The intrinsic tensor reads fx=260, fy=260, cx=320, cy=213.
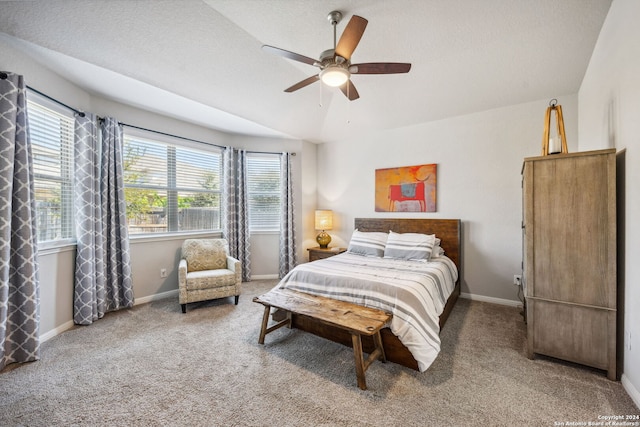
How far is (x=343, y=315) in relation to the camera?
209 centimetres

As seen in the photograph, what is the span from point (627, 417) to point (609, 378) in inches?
16.9

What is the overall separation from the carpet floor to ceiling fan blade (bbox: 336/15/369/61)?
2427 millimetres

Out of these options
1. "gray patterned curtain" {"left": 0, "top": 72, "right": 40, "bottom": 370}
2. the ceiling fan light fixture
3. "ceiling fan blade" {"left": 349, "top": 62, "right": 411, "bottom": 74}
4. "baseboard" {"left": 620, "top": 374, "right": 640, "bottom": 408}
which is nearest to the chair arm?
"gray patterned curtain" {"left": 0, "top": 72, "right": 40, "bottom": 370}

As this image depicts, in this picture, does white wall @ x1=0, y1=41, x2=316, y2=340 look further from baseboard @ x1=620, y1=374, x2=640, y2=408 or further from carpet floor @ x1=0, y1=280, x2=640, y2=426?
baseboard @ x1=620, y1=374, x2=640, y2=408

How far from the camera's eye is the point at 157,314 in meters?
3.24

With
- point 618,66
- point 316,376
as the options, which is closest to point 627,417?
point 316,376

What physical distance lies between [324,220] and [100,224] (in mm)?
3193

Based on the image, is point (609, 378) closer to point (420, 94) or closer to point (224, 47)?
point (420, 94)

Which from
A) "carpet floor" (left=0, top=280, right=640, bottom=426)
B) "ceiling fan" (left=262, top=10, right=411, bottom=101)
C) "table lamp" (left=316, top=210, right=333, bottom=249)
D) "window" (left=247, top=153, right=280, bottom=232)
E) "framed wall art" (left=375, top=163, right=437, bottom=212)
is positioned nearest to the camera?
"carpet floor" (left=0, top=280, right=640, bottom=426)

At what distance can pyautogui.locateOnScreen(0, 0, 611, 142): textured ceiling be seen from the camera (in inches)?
81.4

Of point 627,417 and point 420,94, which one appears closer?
point 627,417

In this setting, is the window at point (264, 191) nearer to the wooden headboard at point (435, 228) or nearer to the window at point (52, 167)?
the wooden headboard at point (435, 228)

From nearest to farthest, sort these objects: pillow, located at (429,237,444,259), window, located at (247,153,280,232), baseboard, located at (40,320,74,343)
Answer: baseboard, located at (40,320,74,343) < pillow, located at (429,237,444,259) < window, located at (247,153,280,232)

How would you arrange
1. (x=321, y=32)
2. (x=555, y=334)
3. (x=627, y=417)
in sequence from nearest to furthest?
(x=627, y=417)
(x=555, y=334)
(x=321, y=32)
